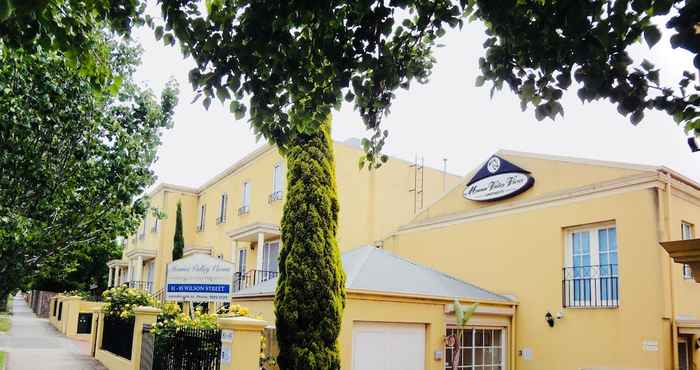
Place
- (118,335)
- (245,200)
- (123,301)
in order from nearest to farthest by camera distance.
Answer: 1. (118,335)
2. (123,301)
3. (245,200)

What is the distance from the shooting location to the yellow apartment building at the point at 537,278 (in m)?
12.2

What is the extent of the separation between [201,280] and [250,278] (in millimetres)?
10494

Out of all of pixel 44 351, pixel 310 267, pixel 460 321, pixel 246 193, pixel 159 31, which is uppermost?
pixel 246 193

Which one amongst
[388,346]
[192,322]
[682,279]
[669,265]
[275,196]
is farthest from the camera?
A: [275,196]

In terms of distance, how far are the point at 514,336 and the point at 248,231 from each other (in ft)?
31.8

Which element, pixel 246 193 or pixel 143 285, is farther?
pixel 143 285

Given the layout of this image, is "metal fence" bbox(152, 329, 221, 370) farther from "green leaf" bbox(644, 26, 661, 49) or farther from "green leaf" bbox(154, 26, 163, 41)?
"green leaf" bbox(644, 26, 661, 49)

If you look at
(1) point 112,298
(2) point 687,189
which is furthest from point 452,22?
(1) point 112,298

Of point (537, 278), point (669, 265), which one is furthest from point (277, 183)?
point (669, 265)

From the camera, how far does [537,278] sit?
570 inches

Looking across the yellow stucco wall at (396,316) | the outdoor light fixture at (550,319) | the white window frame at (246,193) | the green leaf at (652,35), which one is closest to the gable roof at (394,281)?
the yellow stucco wall at (396,316)

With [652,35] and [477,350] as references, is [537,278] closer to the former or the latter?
[477,350]

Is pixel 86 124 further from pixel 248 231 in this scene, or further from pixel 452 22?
pixel 248 231

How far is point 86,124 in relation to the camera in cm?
1093
